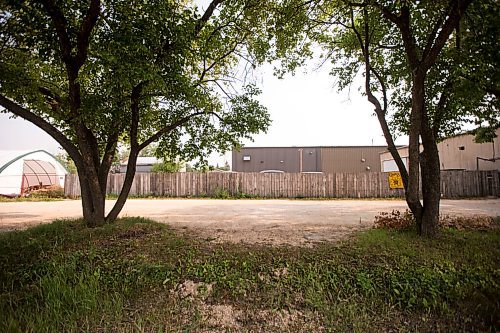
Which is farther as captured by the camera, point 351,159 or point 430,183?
point 351,159

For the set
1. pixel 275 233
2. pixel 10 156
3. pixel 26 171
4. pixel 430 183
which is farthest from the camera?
pixel 26 171

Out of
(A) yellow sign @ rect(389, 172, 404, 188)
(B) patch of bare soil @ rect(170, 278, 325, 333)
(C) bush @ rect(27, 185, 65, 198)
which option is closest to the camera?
(B) patch of bare soil @ rect(170, 278, 325, 333)

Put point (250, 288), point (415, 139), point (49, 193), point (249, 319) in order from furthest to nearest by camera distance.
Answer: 1. point (49, 193)
2. point (415, 139)
3. point (250, 288)
4. point (249, 319)

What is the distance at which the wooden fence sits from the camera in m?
18.1

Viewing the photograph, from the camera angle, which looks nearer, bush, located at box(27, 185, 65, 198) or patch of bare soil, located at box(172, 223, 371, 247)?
patch of bare soil, located at box(172, 223, 371, 247)

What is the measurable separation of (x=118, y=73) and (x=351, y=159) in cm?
2805

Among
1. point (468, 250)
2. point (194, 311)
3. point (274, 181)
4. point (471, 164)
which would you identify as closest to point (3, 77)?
point (194, 311)

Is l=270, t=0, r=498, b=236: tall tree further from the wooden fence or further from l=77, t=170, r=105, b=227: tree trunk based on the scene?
the wooden fence

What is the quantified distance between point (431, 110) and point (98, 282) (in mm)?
6537

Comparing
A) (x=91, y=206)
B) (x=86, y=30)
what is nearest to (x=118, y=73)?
(x=86, y=30)

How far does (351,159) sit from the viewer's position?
29.3m

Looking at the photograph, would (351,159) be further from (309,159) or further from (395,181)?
(395,181)

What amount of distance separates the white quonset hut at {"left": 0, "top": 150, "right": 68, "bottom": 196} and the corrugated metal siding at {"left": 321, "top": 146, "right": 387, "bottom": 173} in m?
23.5

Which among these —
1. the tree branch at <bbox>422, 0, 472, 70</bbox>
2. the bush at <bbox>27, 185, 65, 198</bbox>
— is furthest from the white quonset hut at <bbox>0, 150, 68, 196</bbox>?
the tree branch at <bbox>422, 0, 472, 70</bbox>
